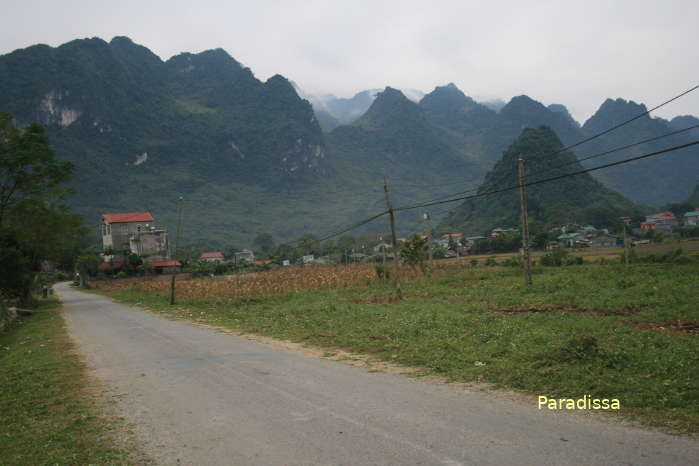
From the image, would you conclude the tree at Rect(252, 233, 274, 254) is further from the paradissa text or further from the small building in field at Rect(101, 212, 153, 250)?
the paradissa text

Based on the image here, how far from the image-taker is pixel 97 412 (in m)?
7.86

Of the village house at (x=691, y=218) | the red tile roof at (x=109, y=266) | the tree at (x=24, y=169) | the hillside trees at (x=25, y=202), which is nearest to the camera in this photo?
the hillside trees at (x=25, y=202)

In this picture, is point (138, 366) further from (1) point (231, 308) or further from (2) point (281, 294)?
(2) point (281, 294)

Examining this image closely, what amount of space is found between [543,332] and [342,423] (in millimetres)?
6704

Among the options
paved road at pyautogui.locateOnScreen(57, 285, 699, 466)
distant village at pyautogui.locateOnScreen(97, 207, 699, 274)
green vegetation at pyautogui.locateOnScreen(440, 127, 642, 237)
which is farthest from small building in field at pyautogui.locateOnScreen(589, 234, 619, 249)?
paved road at pyautogui.locateOnScreen(57, 285, 699, 466)

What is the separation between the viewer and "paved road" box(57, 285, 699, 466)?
537cm

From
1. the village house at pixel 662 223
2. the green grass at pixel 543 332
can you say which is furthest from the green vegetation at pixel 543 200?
the green grass at pixel 543 332

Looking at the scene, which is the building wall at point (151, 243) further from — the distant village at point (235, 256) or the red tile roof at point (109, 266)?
the red tile roof at point (109, 266)

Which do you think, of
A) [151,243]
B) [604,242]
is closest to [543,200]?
[604,242]

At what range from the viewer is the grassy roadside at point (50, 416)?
605 cm

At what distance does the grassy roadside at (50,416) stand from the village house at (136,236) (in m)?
73.3

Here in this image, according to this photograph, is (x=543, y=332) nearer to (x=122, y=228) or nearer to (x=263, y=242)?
(x=122, y=228)

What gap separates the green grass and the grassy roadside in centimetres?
532

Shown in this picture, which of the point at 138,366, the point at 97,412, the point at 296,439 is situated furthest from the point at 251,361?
the point at 296,439
